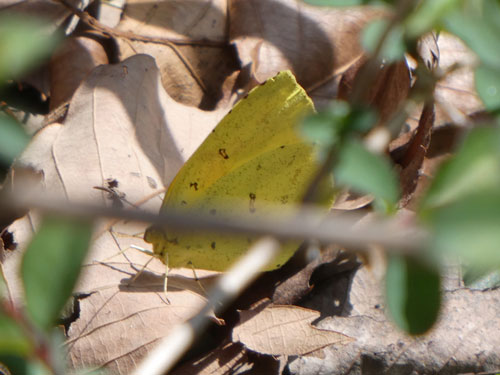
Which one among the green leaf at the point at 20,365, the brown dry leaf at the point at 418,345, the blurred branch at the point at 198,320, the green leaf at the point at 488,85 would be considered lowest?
the brown dry leaf at the point at 418,345

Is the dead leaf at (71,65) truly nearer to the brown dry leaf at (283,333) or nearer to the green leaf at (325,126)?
the brown dry leaf at (283,333)

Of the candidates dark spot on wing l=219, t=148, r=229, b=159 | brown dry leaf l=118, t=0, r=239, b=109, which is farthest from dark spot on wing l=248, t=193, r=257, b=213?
brown dry leaf l=118, t=0, r=239, b=109

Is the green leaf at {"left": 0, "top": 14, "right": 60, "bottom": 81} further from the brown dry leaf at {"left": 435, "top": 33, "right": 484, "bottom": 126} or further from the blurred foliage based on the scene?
the brown dry leaf at {"left": 435, "top": 33, "right": 484, "bottom": 126}

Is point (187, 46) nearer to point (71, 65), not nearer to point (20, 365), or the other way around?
point (71, 65)

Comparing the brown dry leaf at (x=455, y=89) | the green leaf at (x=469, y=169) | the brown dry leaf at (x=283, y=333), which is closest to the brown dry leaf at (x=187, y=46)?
the brown dry leaf at (x=455, y=89)

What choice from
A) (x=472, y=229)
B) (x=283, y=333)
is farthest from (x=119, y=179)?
(x=472, y=229)

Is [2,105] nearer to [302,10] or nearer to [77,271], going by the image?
[302,10]

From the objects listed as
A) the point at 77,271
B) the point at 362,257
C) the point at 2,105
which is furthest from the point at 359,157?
the point at 2,105
